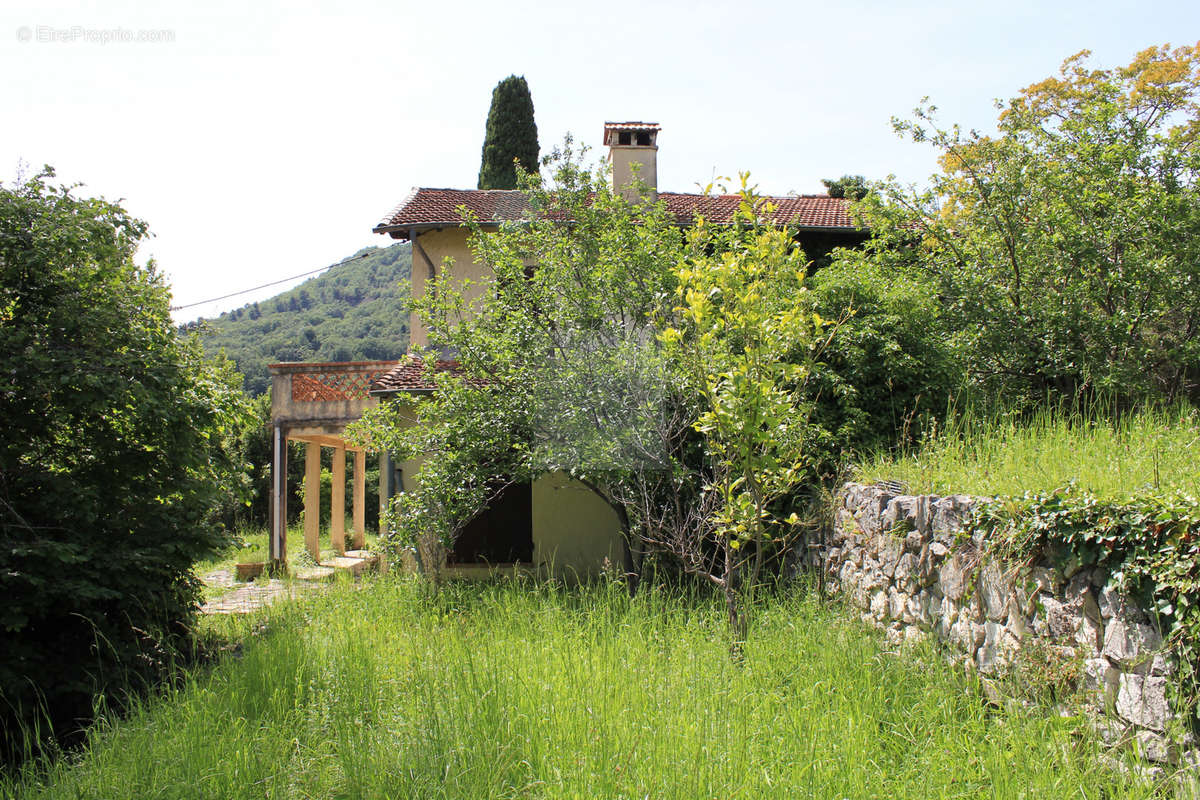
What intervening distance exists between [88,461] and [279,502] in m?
7.77

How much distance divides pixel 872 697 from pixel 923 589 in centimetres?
136

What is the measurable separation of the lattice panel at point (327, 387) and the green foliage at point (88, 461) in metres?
7.06

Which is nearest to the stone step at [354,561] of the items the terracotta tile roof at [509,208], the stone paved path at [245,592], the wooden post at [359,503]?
the wooden post at [359,503]

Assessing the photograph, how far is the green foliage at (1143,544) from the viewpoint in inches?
125

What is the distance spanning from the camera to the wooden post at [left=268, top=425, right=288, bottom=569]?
14.6m

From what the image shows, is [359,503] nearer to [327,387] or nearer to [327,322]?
[327,387]

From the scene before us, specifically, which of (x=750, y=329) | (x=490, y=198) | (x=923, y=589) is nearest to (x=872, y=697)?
(x=923, y=589)

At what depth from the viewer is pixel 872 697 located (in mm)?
4332

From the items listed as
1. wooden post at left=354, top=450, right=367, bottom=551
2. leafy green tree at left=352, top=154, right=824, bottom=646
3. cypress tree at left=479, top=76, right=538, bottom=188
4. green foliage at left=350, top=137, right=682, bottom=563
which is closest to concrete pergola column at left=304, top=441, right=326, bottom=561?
wooden post at left=354, top=450, right=367, bottom=551

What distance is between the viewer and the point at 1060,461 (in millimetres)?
4762

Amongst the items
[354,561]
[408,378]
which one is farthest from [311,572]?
[408,378]

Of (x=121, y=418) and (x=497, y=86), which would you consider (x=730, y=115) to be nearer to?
(x=121, y=418)

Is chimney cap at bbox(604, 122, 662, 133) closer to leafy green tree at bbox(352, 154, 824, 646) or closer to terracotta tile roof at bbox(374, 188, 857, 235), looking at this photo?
terracotta tile roof at bbox(374, 188, 857, 235)

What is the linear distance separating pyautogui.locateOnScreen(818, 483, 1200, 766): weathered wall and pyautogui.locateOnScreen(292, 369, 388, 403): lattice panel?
10.5 m
